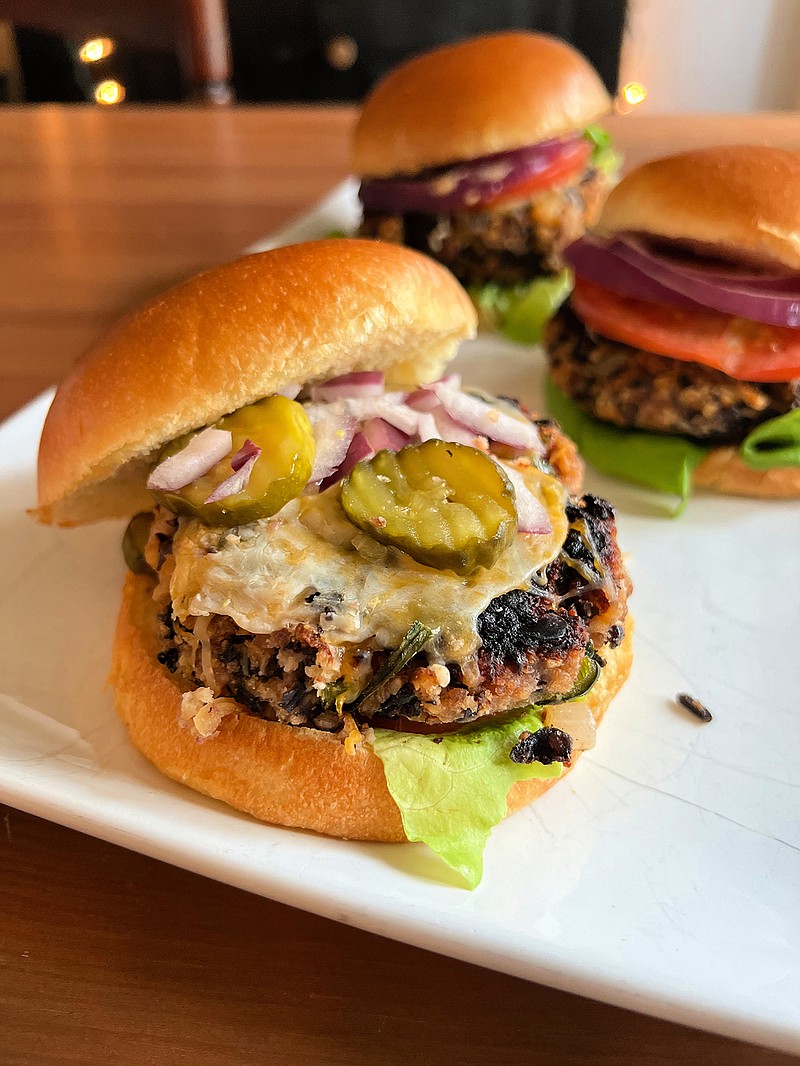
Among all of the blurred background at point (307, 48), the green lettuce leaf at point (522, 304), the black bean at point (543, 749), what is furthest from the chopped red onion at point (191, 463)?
the blurred background at point (307, 48)

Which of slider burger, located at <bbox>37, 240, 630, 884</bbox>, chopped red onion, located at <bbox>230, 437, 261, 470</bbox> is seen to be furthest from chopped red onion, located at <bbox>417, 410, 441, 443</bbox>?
chopped red onion, located at <bbox>230, 437, 261, 470</bbox>

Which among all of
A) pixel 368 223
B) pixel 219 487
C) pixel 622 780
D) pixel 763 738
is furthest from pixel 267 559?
pixel 368 223

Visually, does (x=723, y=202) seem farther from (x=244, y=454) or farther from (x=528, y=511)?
(x=244, y=454)

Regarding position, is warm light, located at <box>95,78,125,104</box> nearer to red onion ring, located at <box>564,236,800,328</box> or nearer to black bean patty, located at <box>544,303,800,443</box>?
red onion ring, located at <box>564,236,800,328</box>

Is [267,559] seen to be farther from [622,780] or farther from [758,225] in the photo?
[758,225]

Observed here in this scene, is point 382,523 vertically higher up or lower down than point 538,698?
higher up

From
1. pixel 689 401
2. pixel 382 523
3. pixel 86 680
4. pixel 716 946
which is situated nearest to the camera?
pixel 716 946

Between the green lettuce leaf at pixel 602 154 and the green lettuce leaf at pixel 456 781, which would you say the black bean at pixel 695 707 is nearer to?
the green lettuce leaf at pixel 456 781
